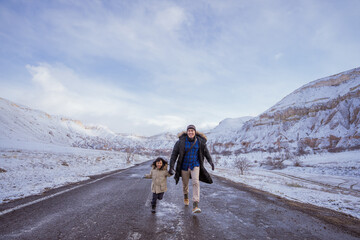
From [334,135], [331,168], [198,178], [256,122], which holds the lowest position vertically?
[331,168]

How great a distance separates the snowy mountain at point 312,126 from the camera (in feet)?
190

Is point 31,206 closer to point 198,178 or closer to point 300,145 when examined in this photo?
point 198,178

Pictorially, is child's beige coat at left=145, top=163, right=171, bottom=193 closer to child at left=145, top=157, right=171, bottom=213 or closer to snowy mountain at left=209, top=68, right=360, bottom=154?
child at left=145, top=157, right=171, bottom=213

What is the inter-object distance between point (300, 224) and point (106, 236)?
4074 mm

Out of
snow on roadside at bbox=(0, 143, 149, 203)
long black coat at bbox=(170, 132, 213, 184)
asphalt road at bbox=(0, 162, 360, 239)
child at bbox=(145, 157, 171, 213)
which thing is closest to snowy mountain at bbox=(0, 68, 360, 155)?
snow on roadside at bbox=(0, 143, 149, 203)

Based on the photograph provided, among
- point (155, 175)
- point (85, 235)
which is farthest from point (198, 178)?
point (85, 235)

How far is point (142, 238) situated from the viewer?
305 centimetres

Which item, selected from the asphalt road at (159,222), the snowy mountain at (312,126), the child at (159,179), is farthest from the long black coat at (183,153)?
the snowy mountain at (312,126)

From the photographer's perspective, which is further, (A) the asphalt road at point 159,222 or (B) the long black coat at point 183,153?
(B) the long black coat at point 183,153

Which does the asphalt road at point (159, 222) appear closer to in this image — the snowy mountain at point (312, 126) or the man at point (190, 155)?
the man at point (190, 155)

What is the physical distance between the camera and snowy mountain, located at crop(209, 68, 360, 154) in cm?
5796

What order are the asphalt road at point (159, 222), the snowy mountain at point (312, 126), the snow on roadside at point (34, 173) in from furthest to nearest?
the snowy mountain at point (312, 126)
the snow on roadside at point (34, 173)
the asphalt road at point (159, 222)

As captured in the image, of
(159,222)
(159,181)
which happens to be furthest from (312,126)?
(159,222)

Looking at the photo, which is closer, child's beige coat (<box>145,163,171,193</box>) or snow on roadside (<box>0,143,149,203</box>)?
child's beige coat (<box>145,163,171,193</box>)
